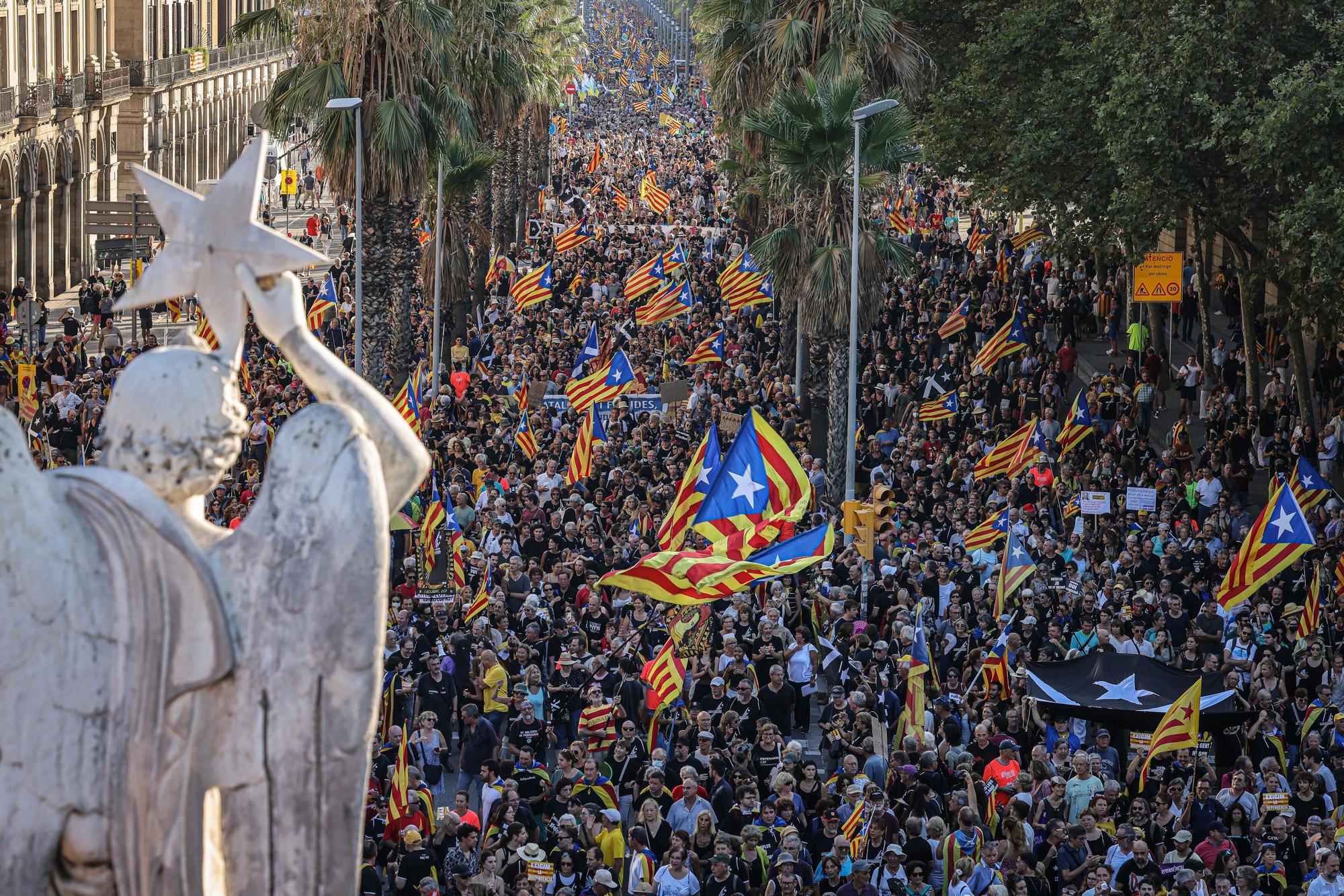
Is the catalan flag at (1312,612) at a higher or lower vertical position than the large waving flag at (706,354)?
lower

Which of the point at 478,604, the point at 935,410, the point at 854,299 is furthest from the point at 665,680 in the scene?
the point at 935,410

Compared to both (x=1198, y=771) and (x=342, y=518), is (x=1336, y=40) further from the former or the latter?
(x=342, y=518)

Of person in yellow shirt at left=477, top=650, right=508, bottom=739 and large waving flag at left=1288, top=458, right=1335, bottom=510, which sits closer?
person in yellow shirt at left=477, top=650, right=508, bottom=739

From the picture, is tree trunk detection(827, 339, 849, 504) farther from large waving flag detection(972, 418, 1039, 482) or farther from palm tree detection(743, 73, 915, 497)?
large waving flag detection(972, 418, 1039, 482)

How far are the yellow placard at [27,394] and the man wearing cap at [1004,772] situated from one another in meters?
16.3

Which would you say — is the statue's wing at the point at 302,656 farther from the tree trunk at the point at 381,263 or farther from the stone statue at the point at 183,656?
the tree trunk at the point at 381,263

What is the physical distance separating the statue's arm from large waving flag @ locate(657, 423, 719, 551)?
15.9m

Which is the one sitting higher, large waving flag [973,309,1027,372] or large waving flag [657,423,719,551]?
large waving flag [973,309,1027,372]

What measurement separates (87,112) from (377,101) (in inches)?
1298

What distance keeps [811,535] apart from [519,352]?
22001 millimetres

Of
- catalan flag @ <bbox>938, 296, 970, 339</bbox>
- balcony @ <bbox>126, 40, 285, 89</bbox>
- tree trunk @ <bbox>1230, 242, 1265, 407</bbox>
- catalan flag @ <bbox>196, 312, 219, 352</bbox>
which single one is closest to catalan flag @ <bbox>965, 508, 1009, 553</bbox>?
catalan flag @ <bbox>196, 312, 219, 352</bbox>

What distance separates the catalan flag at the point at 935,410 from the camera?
29641 mm

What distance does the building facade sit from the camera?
54281 millimetres

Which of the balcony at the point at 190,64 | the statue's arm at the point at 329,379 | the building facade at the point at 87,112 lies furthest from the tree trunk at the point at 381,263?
the statue's arm at the point at 329,379
